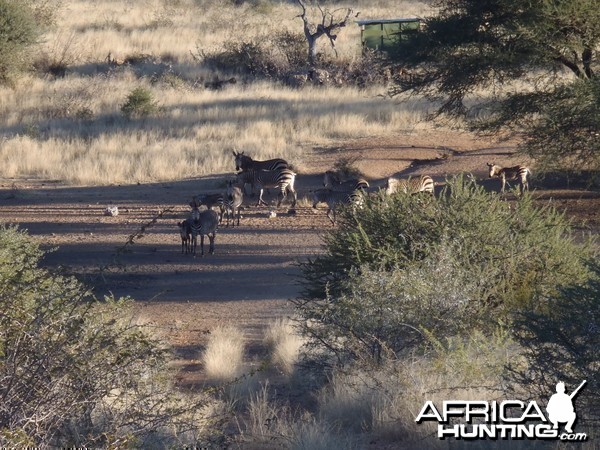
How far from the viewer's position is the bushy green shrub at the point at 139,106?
29.8m

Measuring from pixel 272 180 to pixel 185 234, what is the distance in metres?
3.79

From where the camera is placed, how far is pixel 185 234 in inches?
657

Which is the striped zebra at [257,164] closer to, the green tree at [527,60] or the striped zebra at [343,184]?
the striped zebra at [343,184]

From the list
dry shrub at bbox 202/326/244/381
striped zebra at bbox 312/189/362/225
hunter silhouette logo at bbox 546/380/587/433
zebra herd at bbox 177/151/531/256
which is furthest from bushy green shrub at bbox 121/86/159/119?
hunter silhouette logo at bbox 546/380/587/433

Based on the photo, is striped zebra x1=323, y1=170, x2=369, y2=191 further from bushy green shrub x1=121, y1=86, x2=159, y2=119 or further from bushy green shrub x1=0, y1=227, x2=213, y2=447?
bushy green shrub x1=0, y1=227, x2=213, y2=447

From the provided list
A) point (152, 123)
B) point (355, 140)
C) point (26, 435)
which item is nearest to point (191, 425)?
point (26, 435)

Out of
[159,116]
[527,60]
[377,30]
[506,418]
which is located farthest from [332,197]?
[377,30]

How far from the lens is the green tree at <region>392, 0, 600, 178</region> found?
1794 centimetres

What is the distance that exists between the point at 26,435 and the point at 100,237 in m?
13.4

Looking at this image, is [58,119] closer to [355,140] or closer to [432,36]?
[355,140]

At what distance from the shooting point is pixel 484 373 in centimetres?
762

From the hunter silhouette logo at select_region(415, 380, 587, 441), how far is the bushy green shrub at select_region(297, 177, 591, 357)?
1.80 meters

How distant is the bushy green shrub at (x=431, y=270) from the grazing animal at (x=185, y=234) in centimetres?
550

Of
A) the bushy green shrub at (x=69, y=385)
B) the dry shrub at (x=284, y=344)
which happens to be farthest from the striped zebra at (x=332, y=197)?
the bushy green shrub at (x=69, y=385)
